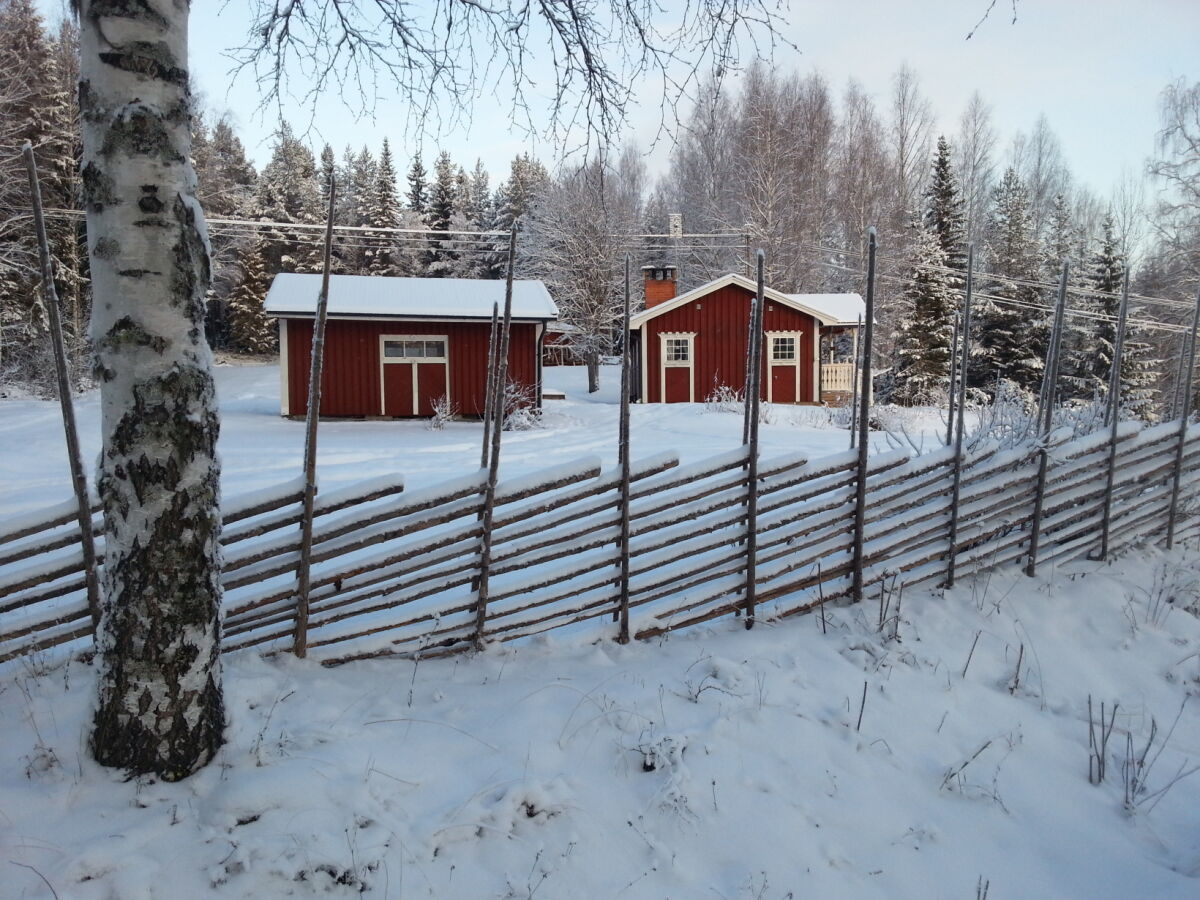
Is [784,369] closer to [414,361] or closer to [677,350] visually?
[677,350]

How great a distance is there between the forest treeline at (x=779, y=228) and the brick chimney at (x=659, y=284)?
1.28 meters

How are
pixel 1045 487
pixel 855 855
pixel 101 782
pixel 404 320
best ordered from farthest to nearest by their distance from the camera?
pixel 404 320 < pixel 1045 487 < pixel 855 855 < pixel 101 782

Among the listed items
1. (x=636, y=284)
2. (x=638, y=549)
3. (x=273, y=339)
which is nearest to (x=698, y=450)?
(x=638, y=549)

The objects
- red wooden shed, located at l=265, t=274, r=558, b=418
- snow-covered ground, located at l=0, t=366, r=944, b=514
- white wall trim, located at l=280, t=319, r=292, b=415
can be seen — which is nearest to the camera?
snow-covered ground, located at l=0, t=366, r=944, b=514

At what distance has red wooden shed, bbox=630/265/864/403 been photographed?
21.0 metres

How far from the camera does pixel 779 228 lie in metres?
27.7

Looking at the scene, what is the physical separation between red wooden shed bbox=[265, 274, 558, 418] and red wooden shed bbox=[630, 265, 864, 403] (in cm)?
544

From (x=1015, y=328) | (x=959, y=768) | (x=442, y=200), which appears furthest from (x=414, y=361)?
(x=442, y=200)

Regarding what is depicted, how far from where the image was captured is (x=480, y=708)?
11.0 ft

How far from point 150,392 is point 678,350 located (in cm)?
1961

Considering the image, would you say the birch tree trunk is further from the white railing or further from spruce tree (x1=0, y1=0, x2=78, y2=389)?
the white railing

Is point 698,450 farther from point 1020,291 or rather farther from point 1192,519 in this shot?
point 1020,291

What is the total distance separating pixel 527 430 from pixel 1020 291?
21535mm

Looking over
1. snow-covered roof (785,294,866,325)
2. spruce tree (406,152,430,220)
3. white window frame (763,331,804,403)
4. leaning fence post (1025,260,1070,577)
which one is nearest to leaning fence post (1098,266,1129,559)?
leaning fence post (1025,260,1070,577)
